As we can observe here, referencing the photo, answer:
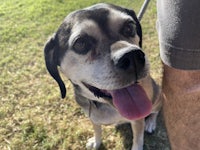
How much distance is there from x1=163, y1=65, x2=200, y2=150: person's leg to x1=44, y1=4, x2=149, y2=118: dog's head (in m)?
0.20

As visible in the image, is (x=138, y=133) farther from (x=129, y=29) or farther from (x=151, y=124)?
(x=129, y=29)

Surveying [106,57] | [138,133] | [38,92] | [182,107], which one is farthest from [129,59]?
[38,92]

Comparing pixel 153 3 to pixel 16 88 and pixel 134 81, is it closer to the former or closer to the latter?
pixel 16 88

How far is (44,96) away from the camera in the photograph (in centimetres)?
404

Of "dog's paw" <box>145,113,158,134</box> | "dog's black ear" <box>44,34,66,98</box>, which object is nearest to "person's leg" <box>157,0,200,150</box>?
"dog's black ear" <box>44,34,66,98</box>

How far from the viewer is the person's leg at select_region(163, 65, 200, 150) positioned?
2.09m

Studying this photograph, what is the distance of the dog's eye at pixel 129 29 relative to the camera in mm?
Answer: 2412

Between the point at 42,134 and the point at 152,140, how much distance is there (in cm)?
107

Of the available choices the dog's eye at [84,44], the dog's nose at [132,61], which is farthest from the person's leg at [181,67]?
the dog's eye at [84,44]

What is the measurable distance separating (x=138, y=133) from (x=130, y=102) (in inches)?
27.6

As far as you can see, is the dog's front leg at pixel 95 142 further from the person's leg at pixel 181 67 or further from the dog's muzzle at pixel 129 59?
the dog's muzzle at pixel 129 59

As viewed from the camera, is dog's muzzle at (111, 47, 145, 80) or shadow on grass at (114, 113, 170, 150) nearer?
dog's muzzle at (111, 47, 145, 80)

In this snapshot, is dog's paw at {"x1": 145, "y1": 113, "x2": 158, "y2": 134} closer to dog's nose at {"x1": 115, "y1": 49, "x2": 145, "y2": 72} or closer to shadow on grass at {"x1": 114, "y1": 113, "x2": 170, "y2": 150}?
shadow on grass at {"x1": 114, "y1": 113, "x2": 170, "y2": 150}

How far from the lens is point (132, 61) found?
2156 mm
